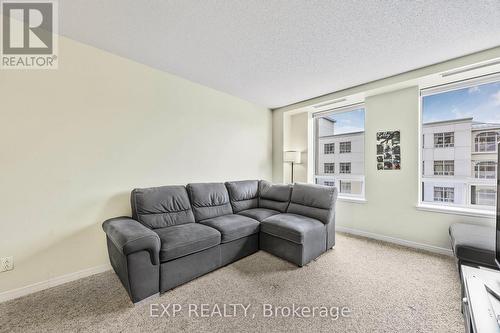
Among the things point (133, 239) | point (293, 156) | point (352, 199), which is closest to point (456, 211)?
point (352, 199)

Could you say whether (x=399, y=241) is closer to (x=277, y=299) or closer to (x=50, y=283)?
(x=277, y=299)

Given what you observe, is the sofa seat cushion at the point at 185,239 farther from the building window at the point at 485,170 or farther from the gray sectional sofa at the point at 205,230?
the building window at the point at 485,170

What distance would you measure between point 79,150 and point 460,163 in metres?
4.84

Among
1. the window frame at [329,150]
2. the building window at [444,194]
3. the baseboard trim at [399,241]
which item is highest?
the window frame at [329,150]

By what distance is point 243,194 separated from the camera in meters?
3.37

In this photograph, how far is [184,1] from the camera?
159 centimetres

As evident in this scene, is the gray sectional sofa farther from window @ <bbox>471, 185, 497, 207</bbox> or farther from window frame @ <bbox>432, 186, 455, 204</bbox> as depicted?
window @ <bbox>471, 185, 497, 207</bbox>

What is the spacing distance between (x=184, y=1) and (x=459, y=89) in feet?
12.3

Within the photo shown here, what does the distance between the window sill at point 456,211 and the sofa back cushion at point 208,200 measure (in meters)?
2.86

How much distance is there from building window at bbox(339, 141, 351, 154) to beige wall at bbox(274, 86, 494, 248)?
0.47 metres

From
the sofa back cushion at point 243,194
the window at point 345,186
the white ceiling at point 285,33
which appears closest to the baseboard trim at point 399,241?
the window at point 345,186

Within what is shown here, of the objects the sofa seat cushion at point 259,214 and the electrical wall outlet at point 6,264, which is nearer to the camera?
the electrical wall outlet at point 6,264

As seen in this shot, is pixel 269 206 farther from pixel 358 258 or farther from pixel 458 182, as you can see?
pixel 458 182

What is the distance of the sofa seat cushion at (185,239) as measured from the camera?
1866 mm
